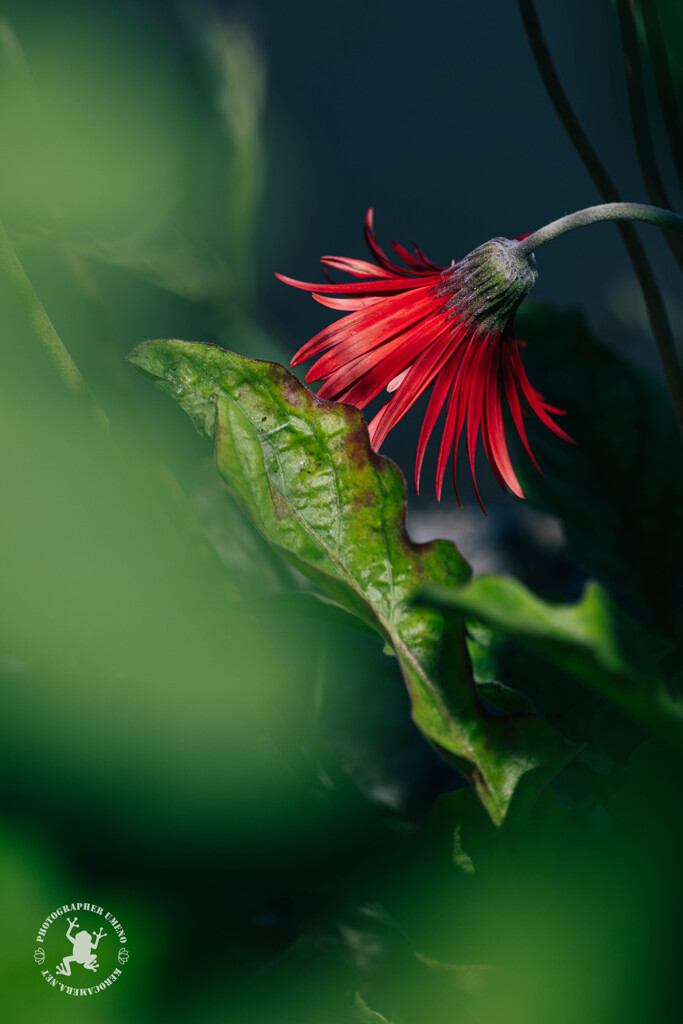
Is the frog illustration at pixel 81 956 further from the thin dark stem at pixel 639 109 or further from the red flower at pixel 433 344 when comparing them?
the thin dark stem at pixel 639 109

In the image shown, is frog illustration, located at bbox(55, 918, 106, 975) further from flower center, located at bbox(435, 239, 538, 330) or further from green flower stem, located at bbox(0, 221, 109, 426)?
flower center, located at bbox(435, 239, 538, 330)

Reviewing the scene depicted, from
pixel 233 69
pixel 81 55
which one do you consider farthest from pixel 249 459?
pixel 233 69

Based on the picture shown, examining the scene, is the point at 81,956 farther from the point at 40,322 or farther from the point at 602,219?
the point at 602,219

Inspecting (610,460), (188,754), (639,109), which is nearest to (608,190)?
(639,109)

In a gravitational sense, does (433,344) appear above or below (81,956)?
above

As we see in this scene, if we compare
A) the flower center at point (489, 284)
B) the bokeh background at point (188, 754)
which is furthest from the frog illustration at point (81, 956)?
the flower center at point (489, 284)

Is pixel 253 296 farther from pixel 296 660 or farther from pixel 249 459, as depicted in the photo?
pixel 249 459

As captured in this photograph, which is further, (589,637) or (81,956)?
(81,956)
